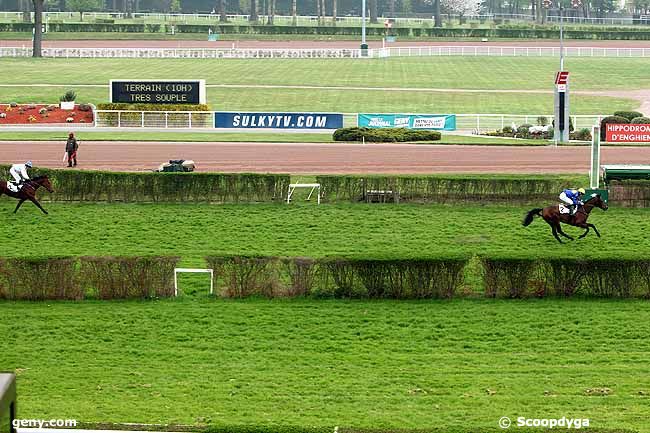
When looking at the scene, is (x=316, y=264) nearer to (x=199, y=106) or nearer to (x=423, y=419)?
(x=423, y=419)

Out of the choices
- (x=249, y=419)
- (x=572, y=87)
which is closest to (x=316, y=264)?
(x=249, y=419)

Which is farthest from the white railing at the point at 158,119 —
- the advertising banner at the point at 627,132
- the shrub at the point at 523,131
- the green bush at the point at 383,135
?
the advertising banner at the point at 627,132

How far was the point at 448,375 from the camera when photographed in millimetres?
15797

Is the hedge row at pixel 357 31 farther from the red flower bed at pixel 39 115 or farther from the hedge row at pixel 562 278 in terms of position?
the hedge row at pixel 562 278

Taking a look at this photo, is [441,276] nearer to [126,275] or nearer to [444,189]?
[126,275]

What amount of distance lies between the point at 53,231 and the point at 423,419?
1261 cm

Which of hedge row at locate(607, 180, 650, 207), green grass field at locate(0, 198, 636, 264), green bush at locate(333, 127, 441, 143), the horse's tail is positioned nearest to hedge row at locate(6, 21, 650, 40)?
→ green bush at locate(333, 127, 441, 143)

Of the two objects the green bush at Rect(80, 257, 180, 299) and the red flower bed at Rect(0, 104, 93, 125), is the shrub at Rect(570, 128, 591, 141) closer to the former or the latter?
the red flower bed at Rect(0, 104, 93, 125)

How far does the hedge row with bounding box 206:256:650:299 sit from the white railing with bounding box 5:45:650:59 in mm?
57998

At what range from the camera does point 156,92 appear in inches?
1816

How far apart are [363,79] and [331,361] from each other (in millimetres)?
48860

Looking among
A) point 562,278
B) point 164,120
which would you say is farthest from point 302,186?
point 164,120

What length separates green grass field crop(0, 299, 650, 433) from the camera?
14109 mm

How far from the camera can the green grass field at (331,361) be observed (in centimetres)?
1411
